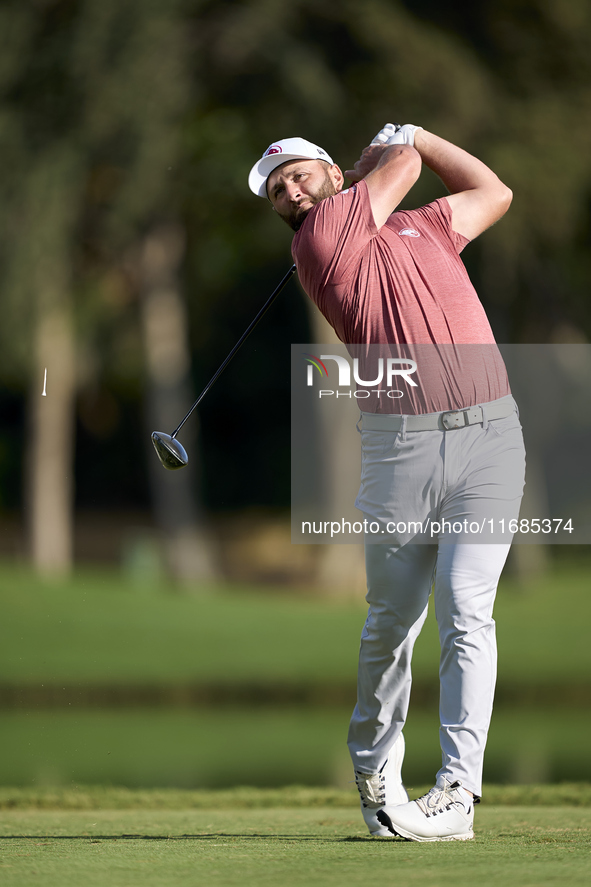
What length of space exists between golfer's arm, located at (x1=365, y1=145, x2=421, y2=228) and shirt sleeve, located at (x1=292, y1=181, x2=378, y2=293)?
2 centimetres

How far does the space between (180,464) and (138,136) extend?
1084cm

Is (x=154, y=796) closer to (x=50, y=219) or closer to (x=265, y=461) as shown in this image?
(x=50, y=219)

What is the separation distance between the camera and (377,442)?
3.06 meters

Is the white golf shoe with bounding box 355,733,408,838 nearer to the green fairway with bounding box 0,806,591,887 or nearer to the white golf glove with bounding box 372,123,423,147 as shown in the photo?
the green fairway with bounding box 0,806,591,887

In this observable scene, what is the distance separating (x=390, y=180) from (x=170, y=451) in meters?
1.07

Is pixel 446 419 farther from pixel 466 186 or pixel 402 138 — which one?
pixel 402 138

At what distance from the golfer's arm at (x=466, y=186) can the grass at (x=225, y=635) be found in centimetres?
903

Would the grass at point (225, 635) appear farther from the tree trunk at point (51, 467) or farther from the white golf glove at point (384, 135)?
the white golf glove at point (384, 135)

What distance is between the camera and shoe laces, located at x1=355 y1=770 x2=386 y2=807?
10.2 feet

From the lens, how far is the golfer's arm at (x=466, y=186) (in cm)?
323

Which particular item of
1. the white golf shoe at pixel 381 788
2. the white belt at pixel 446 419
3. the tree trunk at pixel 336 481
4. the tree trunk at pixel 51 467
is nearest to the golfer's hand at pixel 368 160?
the white belt at pixel 446 419

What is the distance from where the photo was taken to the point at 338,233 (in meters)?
3.02

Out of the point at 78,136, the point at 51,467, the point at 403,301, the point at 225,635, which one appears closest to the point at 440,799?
the point at 403,301

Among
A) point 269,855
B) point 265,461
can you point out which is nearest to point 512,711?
point 269,855
